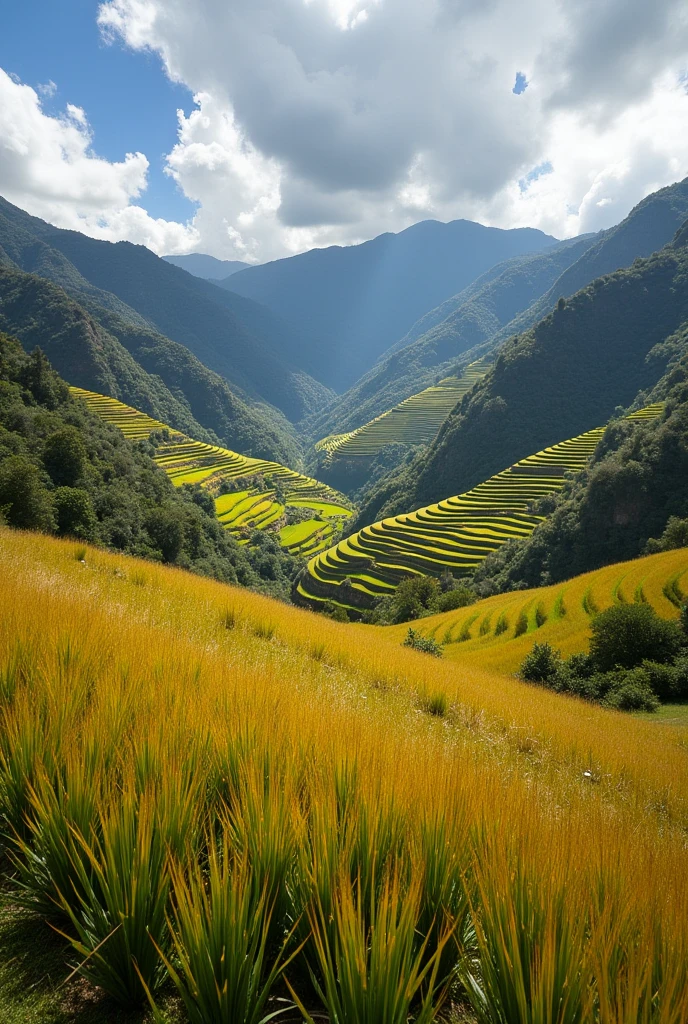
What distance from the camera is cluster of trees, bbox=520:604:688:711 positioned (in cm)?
1675

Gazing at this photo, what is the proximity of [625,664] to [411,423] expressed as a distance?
536ft

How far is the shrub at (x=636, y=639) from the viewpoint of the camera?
61.9 feet

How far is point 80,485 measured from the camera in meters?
31.6

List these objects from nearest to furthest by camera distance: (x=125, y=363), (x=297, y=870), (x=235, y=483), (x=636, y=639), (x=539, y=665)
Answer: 1. (x=297, y=870)
2. (x=636, y=639)
3. (x=539, y=665)
4. (x=235, y=483)
5. (x=125, y=363)

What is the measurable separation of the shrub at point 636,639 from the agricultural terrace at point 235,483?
200 ft

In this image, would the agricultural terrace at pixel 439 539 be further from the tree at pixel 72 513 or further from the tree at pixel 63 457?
the tree at pixel 72 513

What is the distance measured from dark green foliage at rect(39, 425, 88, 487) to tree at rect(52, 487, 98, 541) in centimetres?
802

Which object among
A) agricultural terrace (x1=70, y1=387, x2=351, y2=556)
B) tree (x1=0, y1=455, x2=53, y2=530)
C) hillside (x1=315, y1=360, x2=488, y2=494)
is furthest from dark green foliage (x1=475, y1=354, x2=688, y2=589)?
hillside (x1=315, y1=360, x2=488, y2=494)

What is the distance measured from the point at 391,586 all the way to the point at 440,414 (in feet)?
426

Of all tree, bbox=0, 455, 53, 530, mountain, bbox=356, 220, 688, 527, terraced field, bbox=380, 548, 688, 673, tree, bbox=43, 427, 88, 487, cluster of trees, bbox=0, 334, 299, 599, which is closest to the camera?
tree, bbox=0, 455, 53, 530

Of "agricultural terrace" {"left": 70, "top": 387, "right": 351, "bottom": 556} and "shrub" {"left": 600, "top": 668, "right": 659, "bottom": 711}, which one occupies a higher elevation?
"agricultural terrace" {"left": 70, "top": 387, "right": 351, "bottom": 556}

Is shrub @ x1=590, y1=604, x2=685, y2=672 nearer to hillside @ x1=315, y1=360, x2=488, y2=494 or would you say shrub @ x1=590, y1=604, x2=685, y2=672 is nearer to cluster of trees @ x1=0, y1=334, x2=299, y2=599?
cluster of trees @ x1=0, y1=334, x2=299, y2=599

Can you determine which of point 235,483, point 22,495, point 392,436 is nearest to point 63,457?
point 22,495

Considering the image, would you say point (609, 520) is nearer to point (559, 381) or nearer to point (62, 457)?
point (62, 457)
